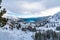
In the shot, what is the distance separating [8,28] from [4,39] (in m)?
1.37

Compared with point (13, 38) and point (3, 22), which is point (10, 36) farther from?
point (3, 22)

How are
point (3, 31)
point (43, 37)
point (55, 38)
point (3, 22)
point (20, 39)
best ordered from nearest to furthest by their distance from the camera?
point (3, 22), point (3, 31), point (20, 39), point (43, 37), point (55, 38)

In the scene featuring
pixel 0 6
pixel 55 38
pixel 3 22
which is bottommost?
pixel 55 38

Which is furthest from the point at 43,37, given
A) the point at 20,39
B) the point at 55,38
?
the point at 20,39

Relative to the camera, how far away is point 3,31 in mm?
22656

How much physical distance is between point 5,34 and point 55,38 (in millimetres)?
37881

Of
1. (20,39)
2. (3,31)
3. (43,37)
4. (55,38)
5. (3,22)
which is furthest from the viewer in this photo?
(55,38)

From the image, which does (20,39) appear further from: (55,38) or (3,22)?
(55,38)

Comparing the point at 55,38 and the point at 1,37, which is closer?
the point at 1,37

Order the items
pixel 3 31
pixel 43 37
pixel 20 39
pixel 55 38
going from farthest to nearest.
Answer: pixel 55 38
pixel 43 37
pixel 20 39
pixel 3 31

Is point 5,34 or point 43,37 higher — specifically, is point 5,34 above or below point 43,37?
above

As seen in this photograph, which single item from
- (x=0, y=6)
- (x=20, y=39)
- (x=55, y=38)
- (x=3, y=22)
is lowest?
(x=55, y=38)

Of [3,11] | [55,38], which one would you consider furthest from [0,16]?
[55,38]

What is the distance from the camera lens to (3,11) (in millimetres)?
16297
